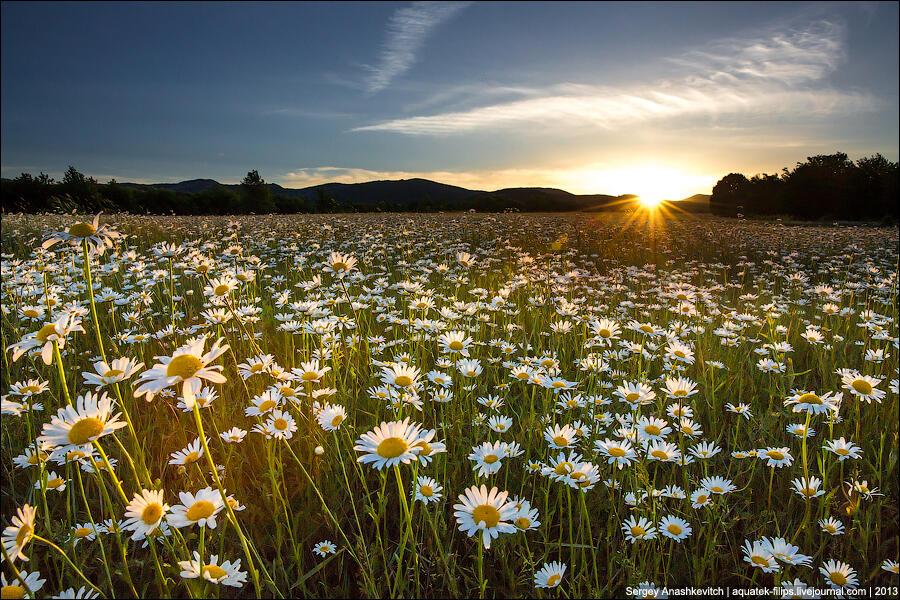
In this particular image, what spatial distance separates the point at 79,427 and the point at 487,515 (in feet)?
4.18

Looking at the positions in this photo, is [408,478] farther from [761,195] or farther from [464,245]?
[761,195]

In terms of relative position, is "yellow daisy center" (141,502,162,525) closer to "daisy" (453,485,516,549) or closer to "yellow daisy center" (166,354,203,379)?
"yellow daisy center" (166,354,203,379)

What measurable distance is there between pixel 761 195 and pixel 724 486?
65.6 m

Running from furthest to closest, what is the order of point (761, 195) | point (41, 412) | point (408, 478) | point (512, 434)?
point (761, 195)
point (41, 412)
point (512, 434)
point (408, 478)

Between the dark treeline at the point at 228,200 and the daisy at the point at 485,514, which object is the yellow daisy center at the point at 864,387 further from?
the dark treeline at the point at 228,200

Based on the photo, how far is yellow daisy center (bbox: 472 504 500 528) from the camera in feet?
4.83

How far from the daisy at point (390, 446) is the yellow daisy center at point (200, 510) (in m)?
0.55

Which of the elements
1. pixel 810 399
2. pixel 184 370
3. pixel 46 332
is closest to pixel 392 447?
pixel 184 370

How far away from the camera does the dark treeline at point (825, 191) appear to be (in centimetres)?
4174

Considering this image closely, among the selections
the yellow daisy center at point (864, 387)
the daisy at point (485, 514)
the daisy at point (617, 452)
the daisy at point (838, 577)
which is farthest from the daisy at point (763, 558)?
the yellow daisy center at point (864, 387)

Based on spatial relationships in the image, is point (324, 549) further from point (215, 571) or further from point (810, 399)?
point (810, 399)

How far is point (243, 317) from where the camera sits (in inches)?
144

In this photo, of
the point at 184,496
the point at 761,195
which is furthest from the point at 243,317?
the point at 761,195

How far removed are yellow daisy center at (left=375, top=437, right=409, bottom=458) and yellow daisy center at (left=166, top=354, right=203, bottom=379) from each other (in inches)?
22.7
